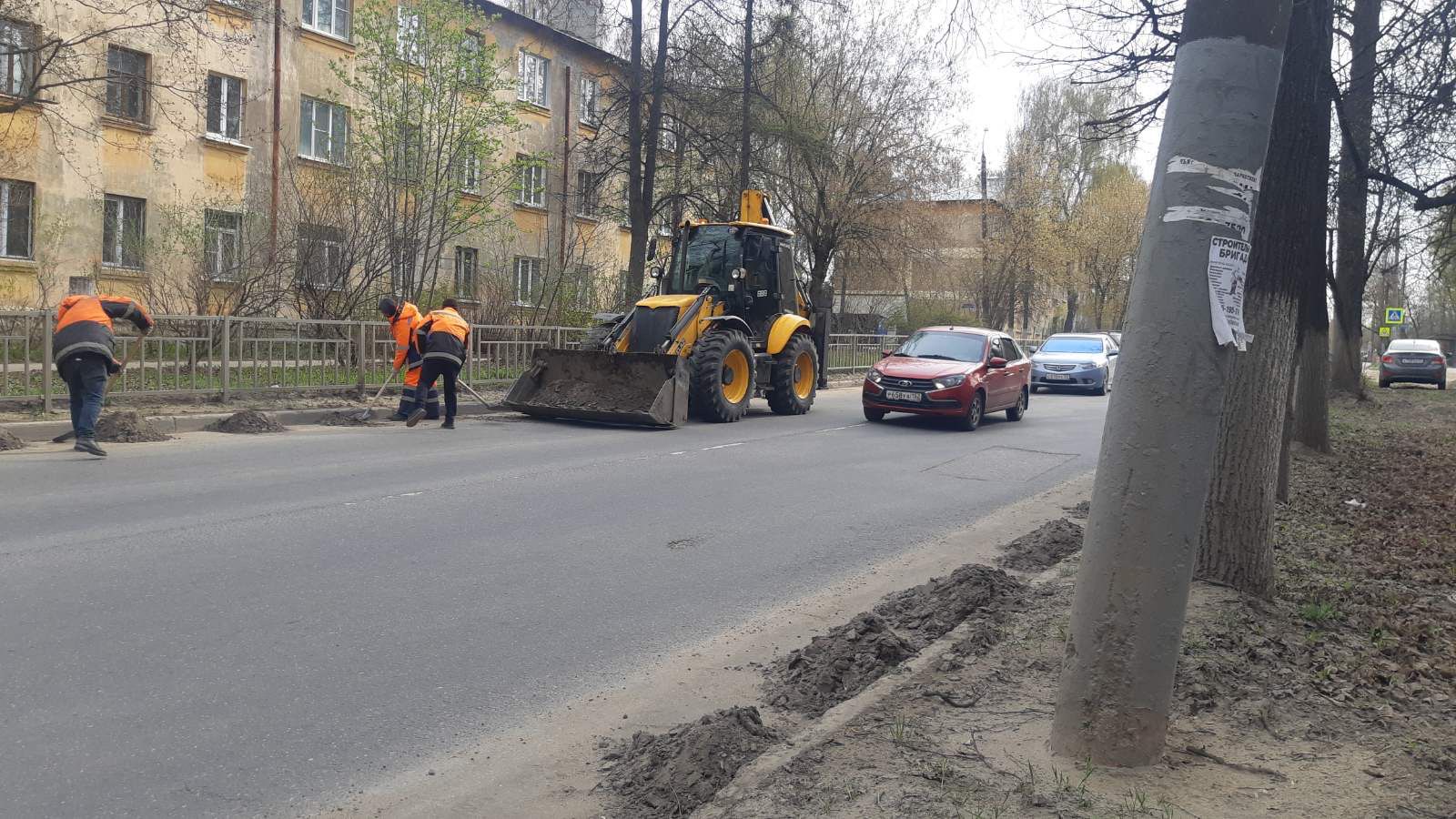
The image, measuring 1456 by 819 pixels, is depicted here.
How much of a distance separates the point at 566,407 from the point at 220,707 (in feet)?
36.2

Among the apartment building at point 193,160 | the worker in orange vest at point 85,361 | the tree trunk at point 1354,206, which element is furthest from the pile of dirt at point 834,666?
the apartment building at point 193,160

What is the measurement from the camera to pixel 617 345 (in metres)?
16.2

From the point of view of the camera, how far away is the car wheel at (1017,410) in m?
18.8

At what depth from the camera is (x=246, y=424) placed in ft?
45.6

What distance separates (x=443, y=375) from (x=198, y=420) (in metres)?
3.03

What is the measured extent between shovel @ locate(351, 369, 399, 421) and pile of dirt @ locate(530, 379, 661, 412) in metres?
2.30

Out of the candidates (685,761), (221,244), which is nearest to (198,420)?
(221,244)

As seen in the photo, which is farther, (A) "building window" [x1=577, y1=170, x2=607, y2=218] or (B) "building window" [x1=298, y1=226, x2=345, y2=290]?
(A) "building window" [x1=577, y1=170, x2=607, y2=218]

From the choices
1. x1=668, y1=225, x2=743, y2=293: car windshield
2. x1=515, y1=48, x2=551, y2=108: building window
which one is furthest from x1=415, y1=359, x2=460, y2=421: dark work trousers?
x1=515, y1=48, x2=551, y2=108: building window

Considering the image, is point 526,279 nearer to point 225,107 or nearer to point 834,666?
point 225,107

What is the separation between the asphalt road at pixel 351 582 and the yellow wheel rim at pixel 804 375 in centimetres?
582

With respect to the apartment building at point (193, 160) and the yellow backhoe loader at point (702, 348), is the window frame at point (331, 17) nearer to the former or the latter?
the apartment building at point (193, 160)

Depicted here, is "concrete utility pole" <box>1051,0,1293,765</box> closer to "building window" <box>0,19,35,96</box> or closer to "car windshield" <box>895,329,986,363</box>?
"car windshield" <box>895,329,986,363</box>

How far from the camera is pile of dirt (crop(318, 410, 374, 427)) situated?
15281 millimetres
